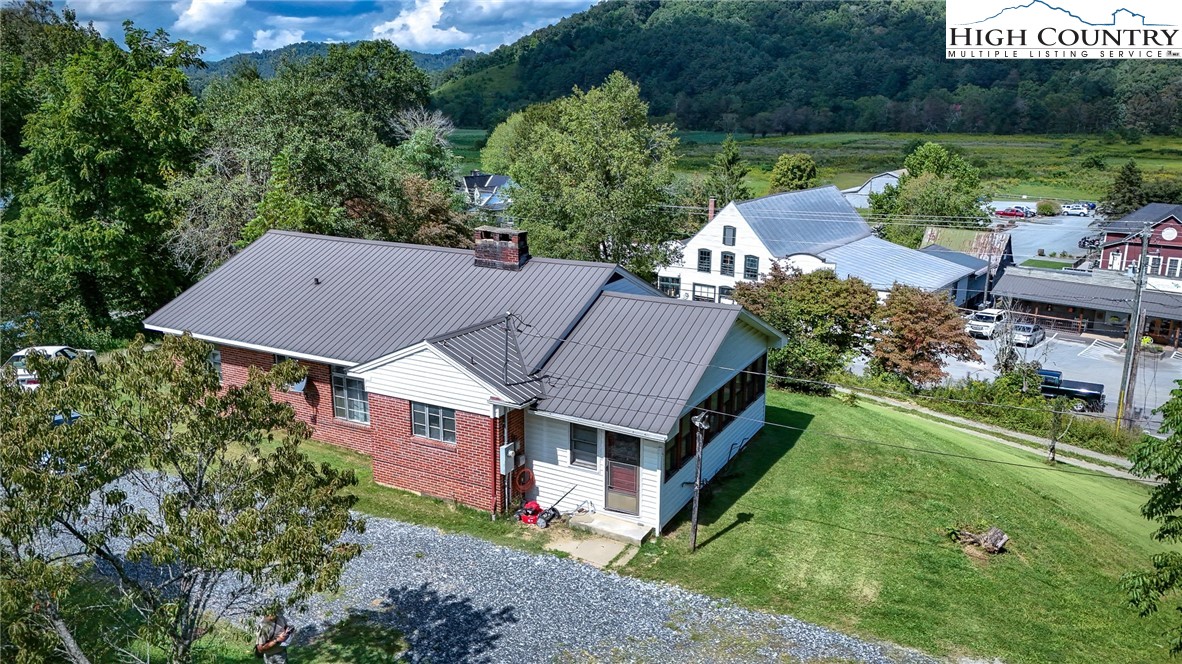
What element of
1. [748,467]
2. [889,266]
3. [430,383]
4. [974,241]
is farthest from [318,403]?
[974,241]

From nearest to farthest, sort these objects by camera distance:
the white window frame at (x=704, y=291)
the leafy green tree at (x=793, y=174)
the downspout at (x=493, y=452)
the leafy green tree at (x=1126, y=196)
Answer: the downspout at (x=493, y=452) → the white window frame at (x=704, y=291) → the leafy green tree at (x=1126, y=196) → the leafy green tree at (x=793, y=174)

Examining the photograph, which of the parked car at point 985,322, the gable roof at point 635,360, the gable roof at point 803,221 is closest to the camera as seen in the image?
the gable roof at point 635,360

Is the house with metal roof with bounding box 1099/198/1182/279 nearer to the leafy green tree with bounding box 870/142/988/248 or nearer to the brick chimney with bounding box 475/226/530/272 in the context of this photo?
the leafy green tree with bounding box 870/142/988/248

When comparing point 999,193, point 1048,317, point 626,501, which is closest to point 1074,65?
point 999,193

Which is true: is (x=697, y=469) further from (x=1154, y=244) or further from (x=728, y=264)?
(x=1154, y=244)

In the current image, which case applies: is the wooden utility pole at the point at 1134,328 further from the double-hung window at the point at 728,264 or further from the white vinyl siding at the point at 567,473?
the white vinyl siding at the point at 567,473

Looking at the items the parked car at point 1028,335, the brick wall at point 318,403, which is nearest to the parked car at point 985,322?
the parked car at point 1028,335
